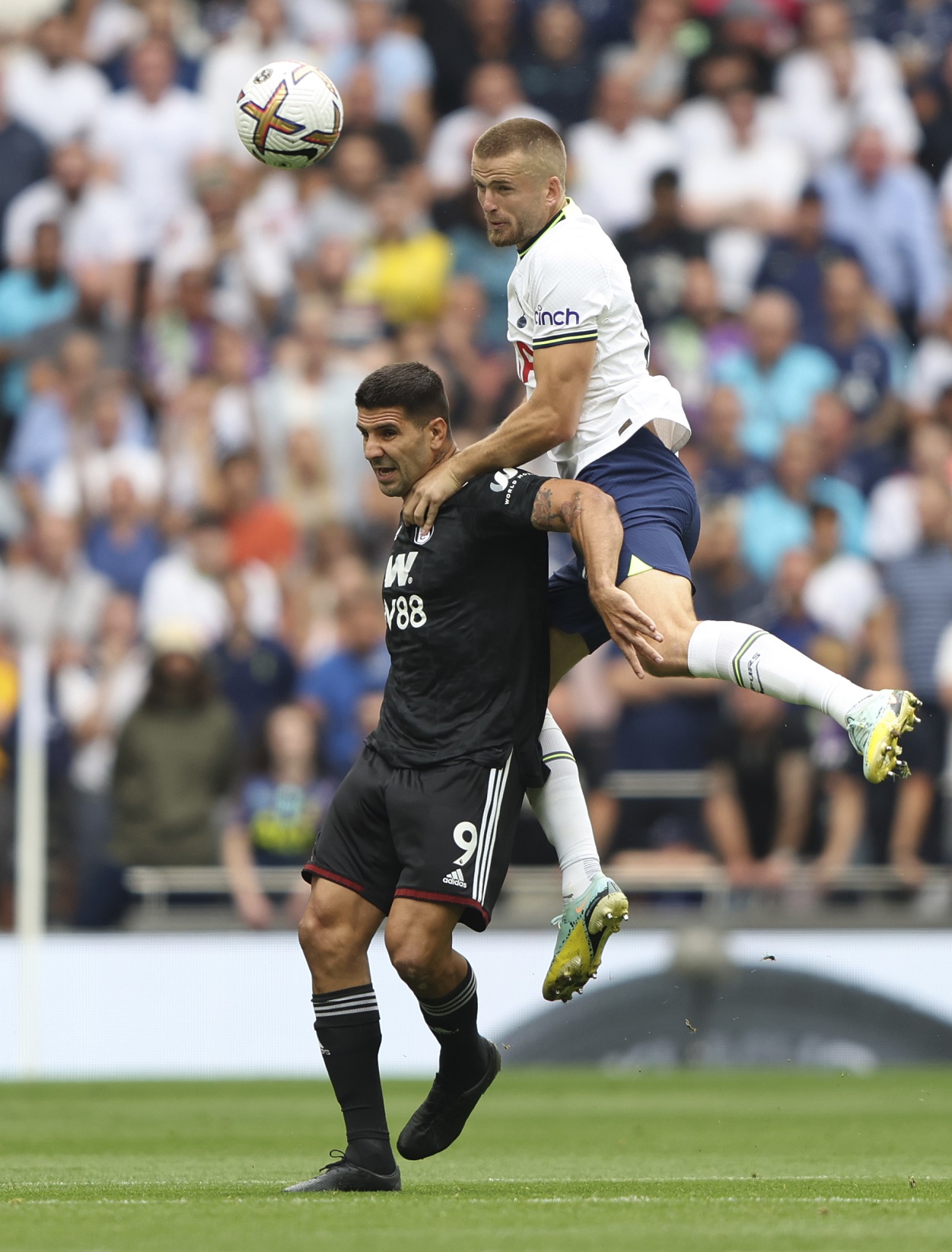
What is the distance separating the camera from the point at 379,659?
14758 mm

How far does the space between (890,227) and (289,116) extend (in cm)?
1090

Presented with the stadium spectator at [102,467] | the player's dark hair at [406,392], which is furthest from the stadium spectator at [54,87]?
the player's dark hair at [406,392]

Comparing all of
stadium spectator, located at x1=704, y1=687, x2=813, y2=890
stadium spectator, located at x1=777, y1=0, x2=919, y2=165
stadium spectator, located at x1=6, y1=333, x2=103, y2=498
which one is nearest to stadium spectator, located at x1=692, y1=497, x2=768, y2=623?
stadium spectator, located at x1=704, y1=687, x2=813, y2=890

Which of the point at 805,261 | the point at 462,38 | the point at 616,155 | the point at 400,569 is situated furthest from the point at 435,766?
the point at 462,38

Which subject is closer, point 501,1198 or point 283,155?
point 501,1198

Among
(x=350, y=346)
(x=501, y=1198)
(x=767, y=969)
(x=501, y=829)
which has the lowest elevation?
(x=767, y=969)

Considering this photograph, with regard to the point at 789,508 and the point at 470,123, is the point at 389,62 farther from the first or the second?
the point at 789,508

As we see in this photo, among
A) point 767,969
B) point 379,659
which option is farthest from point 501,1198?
point 379,659

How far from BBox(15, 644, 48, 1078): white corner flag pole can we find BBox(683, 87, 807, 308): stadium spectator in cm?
648

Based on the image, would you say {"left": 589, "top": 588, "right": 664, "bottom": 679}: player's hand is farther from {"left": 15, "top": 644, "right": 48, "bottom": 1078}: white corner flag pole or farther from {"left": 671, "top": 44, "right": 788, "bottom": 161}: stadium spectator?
{"left": 671, "top": 44, "right": 788, "bottom": 161}: stadium spectator

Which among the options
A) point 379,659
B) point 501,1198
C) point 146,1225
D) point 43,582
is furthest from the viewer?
point 43,582

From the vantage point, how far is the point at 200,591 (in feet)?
51.7

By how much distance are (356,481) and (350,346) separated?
4.62 feet

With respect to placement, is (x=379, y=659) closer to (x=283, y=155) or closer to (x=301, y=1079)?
(x=301, y=1079)
